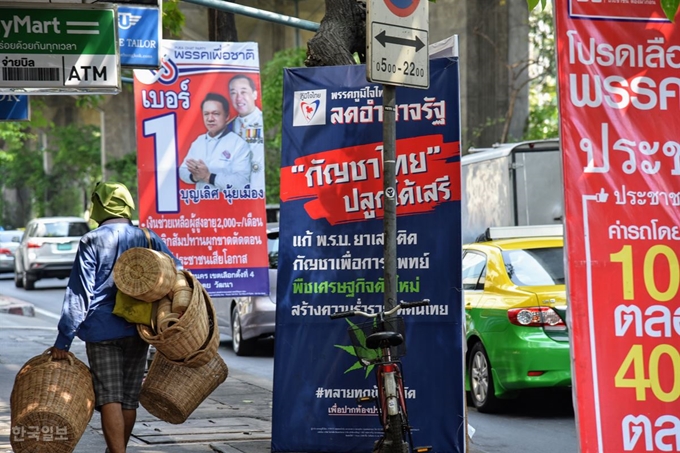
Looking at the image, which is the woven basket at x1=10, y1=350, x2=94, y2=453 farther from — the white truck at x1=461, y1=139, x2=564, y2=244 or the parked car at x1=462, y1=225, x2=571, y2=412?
the white truck at x1=461, y1=139, x2=564, y2=244

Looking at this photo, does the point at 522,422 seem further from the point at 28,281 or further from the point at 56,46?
the point at 28,281

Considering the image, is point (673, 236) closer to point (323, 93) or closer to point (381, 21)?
point (381, 21)

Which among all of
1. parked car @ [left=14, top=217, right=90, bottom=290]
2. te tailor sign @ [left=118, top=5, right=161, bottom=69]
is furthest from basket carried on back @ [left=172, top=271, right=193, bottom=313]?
parked car @ [left=14, top=217, right=90, bottom=290]

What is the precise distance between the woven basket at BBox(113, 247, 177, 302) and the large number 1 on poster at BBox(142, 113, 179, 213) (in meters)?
5.02

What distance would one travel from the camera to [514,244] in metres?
11.2

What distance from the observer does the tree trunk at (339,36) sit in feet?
27.4

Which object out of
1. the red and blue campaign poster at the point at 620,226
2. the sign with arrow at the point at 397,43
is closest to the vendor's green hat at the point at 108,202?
the sign with arrow at the point at 397,43

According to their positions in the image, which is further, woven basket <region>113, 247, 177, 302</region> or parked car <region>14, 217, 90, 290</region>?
parked car <region>14, 217, 90, 290</region>

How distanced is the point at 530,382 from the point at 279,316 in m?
3.42

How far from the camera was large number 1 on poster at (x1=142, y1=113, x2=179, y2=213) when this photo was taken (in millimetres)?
11625

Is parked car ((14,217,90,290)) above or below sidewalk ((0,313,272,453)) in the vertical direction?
above

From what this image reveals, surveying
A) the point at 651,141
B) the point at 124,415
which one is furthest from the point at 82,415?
the point at 651,141

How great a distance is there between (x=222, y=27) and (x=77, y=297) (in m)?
8.97

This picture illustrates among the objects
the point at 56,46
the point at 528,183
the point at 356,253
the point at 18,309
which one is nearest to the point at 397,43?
the point at 356,253
